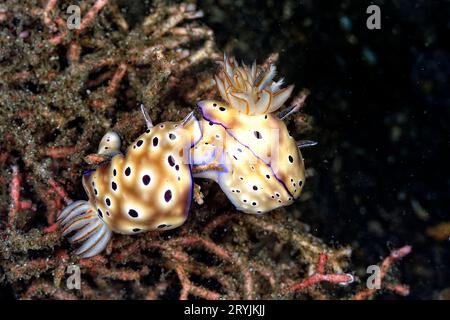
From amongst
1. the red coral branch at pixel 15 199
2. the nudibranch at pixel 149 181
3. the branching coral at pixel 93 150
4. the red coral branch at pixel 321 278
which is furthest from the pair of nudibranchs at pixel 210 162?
Result: the red coral branch at pixel 321 278

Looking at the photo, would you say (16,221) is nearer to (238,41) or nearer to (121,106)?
(121,106)

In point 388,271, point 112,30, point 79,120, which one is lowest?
point 388,271

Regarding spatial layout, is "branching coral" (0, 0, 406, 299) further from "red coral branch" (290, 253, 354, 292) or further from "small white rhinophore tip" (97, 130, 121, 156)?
"small white rhinophore tip" (97, 130, 121, 156)


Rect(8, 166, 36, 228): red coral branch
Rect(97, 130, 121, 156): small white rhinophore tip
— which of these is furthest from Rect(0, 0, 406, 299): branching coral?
Rect(97, 130, 121, 156): small white rhinophore tip

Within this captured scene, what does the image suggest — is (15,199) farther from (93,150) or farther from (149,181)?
(149,181)

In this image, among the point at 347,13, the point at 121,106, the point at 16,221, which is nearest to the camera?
the point at 16,221

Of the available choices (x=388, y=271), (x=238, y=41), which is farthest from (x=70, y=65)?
(x=388, y=271)

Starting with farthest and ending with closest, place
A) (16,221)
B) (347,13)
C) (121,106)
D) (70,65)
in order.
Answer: (347,13) < (121,106) < (70,65) < (16,221)
